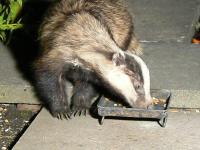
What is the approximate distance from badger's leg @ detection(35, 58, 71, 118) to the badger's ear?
0.70 metres

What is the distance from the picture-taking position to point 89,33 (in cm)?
490

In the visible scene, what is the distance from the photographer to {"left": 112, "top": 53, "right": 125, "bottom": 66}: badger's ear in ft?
14.3

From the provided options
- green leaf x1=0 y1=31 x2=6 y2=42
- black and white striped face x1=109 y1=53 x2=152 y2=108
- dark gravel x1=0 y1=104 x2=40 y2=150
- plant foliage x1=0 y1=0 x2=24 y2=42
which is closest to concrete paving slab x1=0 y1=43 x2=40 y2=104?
dark gravel x1=0 y1=104 x2=40 y2=150

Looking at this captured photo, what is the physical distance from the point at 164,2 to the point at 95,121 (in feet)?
11.3

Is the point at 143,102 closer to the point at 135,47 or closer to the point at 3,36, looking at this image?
the point at 135,47

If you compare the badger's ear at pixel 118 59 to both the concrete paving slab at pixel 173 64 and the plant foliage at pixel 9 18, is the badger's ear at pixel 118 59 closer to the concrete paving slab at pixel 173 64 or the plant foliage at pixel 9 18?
the concrete paving slab at pixel 173 64

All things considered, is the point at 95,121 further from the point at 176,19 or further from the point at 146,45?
the point at 176,19

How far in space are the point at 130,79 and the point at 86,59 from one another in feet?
1.74

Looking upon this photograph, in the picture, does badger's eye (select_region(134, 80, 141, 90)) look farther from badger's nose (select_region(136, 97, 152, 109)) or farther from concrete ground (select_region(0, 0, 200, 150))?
concrete ground (select_region(0, 0, 200, 150))

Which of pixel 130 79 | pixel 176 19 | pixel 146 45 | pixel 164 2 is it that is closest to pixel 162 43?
pixel 146 45

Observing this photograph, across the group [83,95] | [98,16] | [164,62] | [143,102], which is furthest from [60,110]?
[164,62]

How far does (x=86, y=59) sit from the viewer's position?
4.73 metres

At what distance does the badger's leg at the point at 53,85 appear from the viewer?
4969 mm

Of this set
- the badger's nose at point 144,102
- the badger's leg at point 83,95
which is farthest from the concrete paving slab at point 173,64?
the badger's nose at point 144,102
